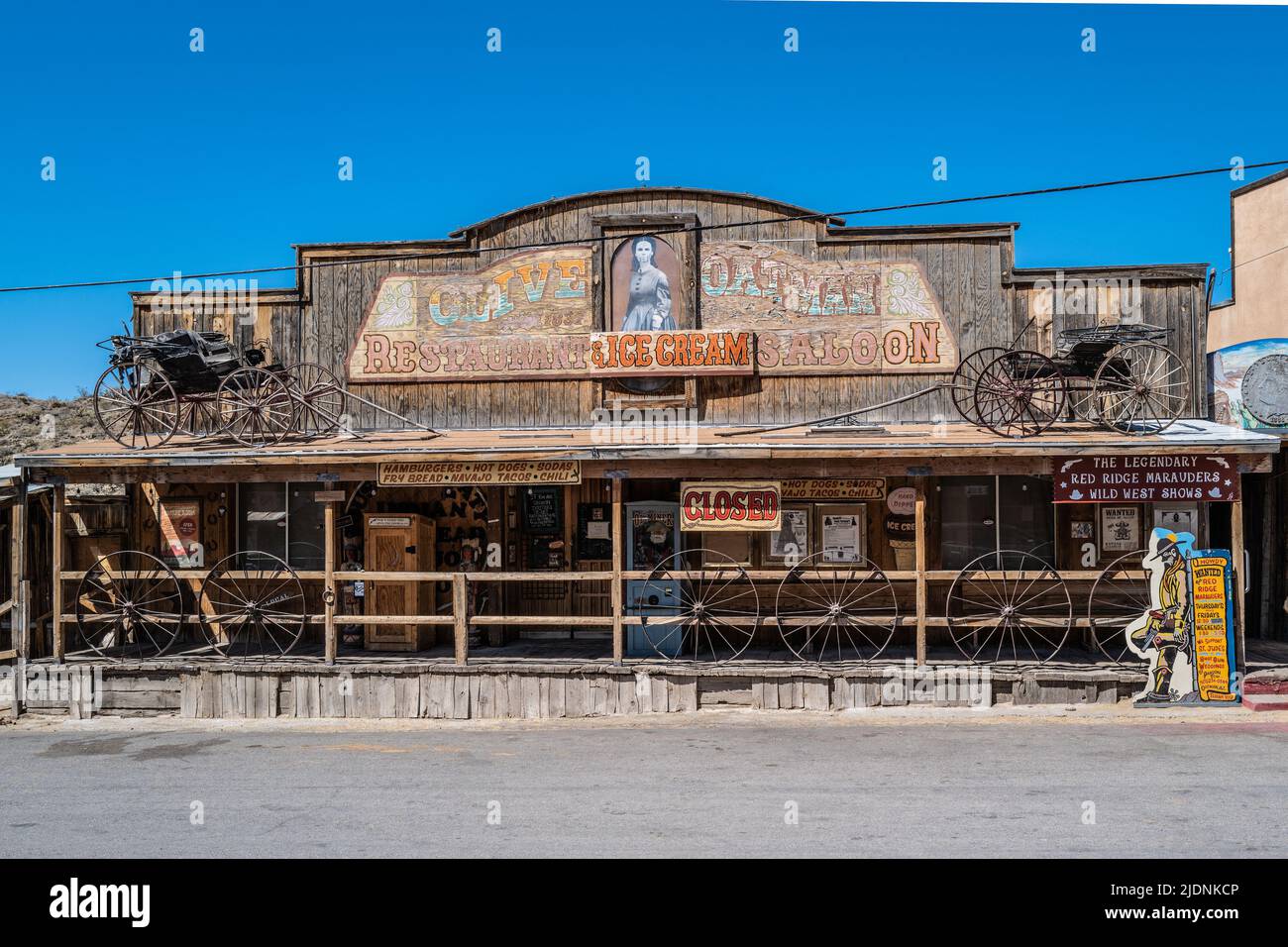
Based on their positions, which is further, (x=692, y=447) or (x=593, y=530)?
(x=593, y=530)

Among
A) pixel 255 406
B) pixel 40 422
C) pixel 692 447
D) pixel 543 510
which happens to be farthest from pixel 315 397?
pixel 40 422

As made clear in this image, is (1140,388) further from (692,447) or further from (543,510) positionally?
(543,510)

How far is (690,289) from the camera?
48.8 ft

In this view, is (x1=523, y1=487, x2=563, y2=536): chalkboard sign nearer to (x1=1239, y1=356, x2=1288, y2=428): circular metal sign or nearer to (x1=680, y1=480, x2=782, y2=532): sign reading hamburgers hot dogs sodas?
(x1=680, y1=480, x2=782, y2=532): sign reading hamburgers hot dogs sodas

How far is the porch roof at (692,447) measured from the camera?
470 inches

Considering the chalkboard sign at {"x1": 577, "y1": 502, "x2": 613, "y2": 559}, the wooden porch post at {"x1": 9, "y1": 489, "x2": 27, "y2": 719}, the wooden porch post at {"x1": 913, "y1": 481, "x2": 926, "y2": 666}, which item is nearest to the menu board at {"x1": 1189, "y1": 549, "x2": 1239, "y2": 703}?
the wooden porch post at {"x1": 913, "y1": 481, "x2": 926, "y2": 666}

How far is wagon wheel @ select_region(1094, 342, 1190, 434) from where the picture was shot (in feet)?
42.7

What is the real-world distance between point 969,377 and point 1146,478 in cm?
287

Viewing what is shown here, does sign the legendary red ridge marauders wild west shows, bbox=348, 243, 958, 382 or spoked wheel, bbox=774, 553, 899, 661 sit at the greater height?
sign the legendary red ridge marauders wild west shows, bbox=348, 243, 958, 382

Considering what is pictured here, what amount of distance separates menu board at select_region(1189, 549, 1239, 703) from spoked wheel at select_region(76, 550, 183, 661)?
1174 cm

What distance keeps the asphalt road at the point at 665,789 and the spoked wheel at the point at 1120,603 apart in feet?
5.17

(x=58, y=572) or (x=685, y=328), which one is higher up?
(x=685, y=328)

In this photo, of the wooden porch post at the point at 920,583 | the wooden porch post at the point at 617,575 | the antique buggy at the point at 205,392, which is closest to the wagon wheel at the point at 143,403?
the antique buggy at the point at 205,392
